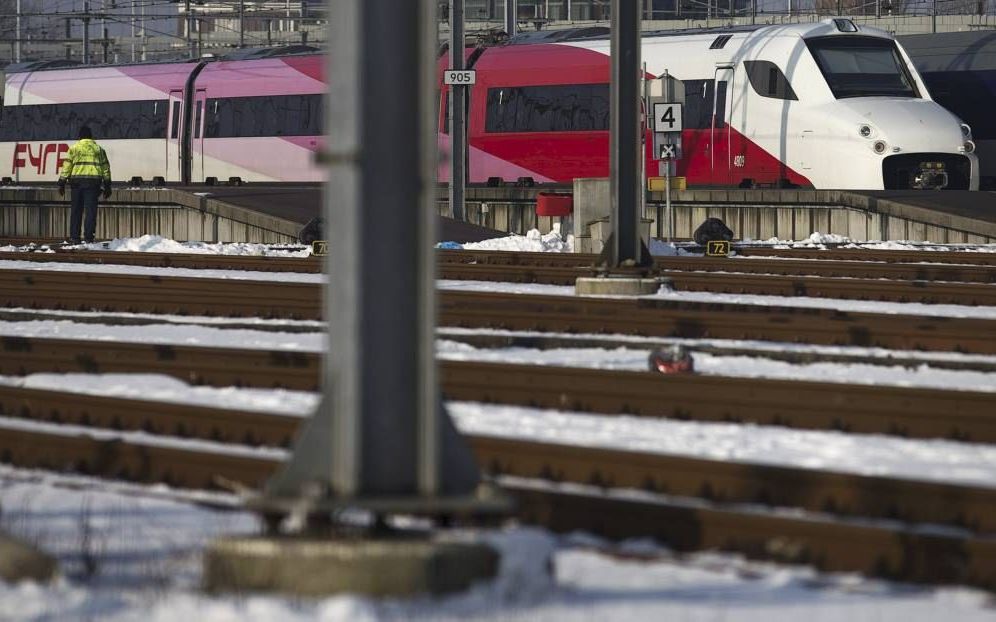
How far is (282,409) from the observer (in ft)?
25.3

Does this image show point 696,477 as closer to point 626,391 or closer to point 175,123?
point 626,391

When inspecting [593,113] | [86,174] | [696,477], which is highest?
[593,113]

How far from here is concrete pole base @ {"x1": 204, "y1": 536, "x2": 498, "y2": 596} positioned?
4371mm

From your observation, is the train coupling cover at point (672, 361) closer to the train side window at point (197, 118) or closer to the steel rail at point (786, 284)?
the steel rail at point (786, 284)

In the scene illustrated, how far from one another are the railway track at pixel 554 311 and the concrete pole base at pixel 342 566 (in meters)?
6.12

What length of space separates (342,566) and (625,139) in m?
9.76

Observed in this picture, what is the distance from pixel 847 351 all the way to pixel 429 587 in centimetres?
596

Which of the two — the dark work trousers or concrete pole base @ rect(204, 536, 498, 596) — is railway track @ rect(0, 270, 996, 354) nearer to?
concrete pole base @ rect(204, 536, 498, 596)

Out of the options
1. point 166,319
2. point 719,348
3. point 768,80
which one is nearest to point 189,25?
point 768,80

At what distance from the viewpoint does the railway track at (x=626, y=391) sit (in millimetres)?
7137

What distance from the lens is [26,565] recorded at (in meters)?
4.75

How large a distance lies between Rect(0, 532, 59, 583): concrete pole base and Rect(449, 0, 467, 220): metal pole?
63.8ft

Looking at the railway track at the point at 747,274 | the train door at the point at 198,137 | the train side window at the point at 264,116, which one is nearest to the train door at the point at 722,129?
the train side window at the point at 264,116

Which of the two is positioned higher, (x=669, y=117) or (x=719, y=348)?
(x=669, y=117)
